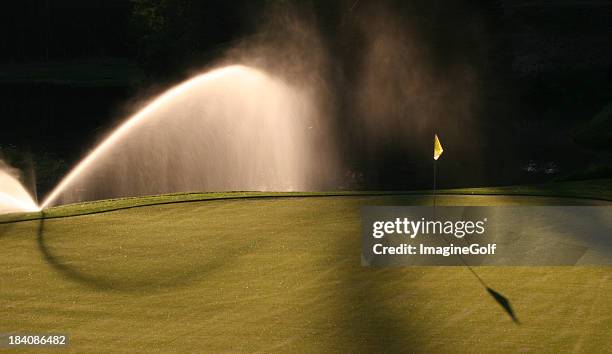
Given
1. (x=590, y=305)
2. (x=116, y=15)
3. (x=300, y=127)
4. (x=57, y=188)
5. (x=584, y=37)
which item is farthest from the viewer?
(x=116, y=15)

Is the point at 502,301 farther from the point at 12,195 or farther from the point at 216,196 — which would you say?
the point at 12,195

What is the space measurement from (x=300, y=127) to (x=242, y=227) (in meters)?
32.5

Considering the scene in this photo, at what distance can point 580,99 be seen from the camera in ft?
177

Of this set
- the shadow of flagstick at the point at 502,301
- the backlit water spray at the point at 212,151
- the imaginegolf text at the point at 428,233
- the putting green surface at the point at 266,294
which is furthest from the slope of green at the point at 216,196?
the backlit water spray at the point at 212,151

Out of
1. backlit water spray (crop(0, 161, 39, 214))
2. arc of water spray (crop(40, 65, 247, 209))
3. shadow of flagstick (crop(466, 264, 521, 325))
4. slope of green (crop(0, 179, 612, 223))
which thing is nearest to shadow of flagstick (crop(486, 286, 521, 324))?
shadow of flagstick (crop(466, 264, 521, 325))

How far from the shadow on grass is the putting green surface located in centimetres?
3

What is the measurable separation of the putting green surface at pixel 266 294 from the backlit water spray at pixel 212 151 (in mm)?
18835

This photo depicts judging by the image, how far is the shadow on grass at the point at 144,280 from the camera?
11633 mm

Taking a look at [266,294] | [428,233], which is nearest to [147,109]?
[428,233]

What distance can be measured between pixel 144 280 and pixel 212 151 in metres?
28.3

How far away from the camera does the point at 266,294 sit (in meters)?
11.1

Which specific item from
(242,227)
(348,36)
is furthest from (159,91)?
(242,227)

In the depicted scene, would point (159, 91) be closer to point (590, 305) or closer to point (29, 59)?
point (29, 59)

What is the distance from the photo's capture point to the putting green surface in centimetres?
972
